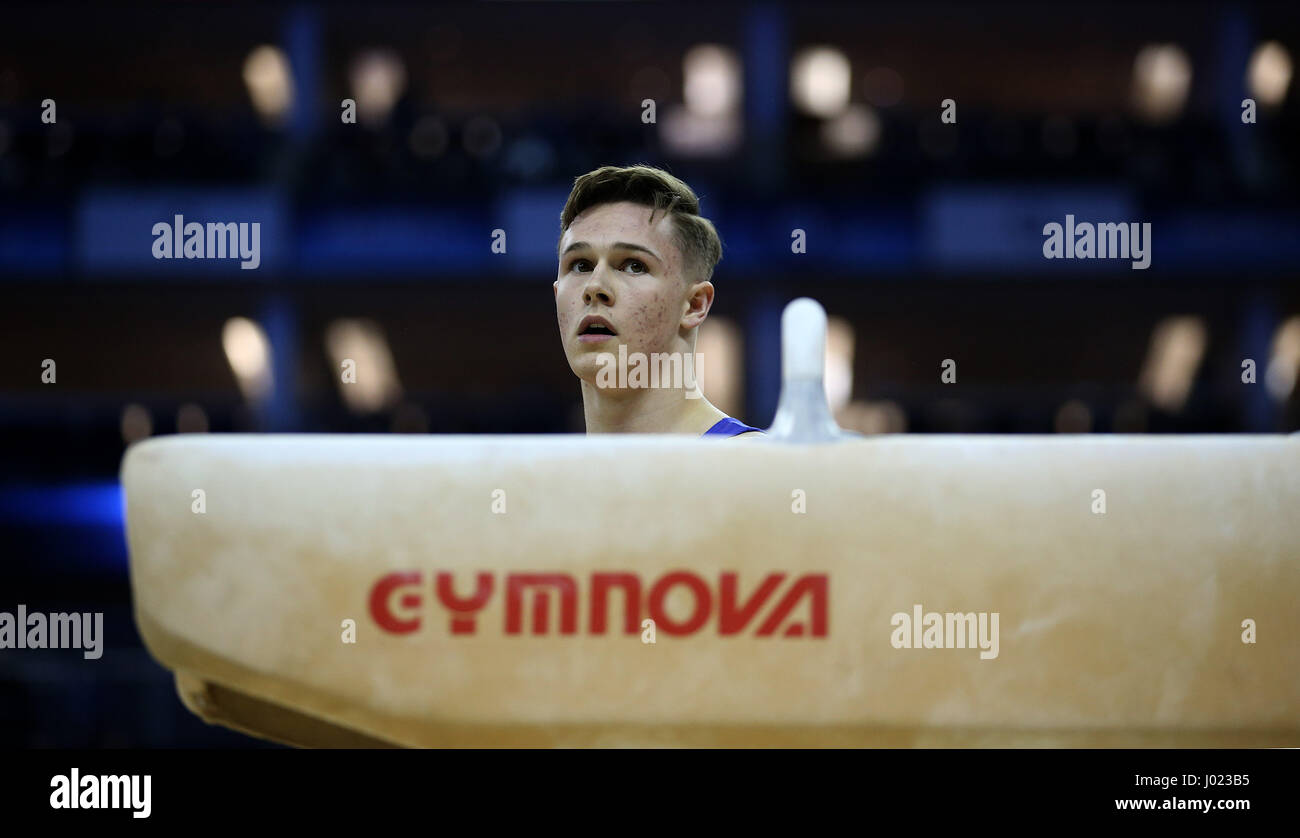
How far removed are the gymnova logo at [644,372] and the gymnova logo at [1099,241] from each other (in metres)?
7.21

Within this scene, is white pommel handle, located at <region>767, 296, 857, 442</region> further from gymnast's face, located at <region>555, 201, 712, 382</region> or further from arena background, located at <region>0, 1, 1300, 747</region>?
arena background, located at <region>0, 1, 1300, 747</region>

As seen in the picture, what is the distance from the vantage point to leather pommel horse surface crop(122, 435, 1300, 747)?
5.16ft

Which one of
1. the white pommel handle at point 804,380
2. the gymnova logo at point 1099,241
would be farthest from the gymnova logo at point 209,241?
the white pommel handle at point 804,380

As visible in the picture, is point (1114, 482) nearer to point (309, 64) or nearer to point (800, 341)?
point (800, 341)

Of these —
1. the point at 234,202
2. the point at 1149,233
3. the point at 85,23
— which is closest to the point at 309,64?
the point at 234,202

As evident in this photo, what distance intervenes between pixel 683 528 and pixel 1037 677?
493 mm

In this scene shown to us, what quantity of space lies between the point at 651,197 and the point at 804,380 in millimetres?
697

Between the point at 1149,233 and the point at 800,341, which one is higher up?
the point at 1149,233

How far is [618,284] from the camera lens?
6.99 ft

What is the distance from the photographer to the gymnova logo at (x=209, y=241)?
8.69 meters

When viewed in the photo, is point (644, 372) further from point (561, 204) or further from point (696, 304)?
point (561, 204)

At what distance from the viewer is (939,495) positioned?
1586 mm
